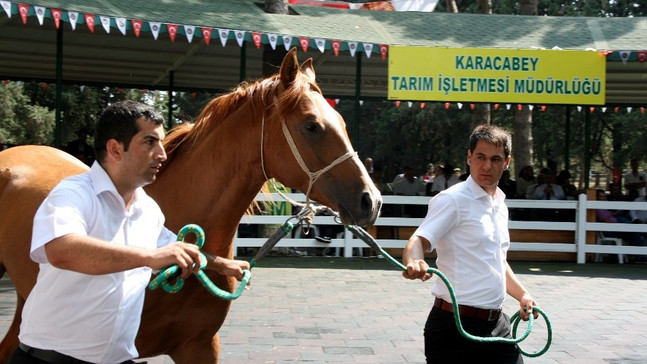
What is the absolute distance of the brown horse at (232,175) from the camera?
355cm

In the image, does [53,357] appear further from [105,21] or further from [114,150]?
[105,21]

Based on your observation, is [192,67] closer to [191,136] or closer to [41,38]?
[41,38]

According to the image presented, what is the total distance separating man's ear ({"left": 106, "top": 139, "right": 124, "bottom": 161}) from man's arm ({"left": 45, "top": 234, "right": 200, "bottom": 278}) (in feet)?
1.34

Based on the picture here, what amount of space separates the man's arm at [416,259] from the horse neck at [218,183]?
84cm

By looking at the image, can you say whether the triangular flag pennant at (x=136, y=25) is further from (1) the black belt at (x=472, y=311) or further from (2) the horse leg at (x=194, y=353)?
(1) the black belt at (x=472, y=311)

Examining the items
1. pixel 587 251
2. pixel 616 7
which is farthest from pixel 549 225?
pixel 616 7

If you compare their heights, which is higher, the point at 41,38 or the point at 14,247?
the point at 41,38

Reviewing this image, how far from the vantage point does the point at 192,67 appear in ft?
53.8

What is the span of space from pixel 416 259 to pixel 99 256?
1.67 m

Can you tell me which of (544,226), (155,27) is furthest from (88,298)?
(544,226)

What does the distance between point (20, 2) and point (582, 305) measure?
8.34 m

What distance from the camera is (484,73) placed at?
1270 centimetres

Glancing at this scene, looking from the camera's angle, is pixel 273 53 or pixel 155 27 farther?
pixel 273 53

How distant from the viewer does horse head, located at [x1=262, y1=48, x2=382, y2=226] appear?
3516 millimetres
